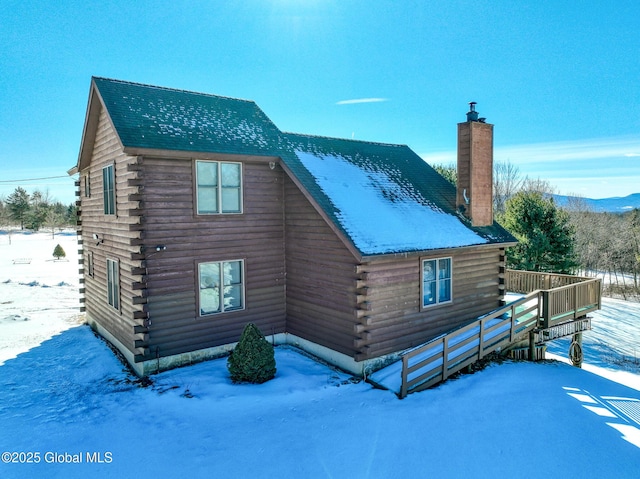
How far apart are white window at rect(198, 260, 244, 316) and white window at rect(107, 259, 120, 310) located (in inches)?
109

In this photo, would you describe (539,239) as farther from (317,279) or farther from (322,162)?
(317,279)

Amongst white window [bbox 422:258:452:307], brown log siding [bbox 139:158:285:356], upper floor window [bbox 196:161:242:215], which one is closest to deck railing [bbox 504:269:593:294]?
white window [bbox 422:258:452:307]

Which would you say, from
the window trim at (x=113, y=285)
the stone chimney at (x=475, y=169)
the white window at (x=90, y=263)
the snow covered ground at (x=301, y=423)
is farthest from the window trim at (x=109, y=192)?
the stone chimney at (x=475, y=169)

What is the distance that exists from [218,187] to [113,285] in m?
4.82

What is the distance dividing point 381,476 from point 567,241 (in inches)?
982

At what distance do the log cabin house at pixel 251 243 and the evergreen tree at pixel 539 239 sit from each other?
13.2 metres

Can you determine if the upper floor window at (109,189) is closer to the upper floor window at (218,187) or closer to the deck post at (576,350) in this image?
the upper floor window at (218,187)

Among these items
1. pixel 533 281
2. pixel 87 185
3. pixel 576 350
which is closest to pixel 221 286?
pixel 87 185

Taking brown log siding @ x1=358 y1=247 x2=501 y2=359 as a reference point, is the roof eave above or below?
above

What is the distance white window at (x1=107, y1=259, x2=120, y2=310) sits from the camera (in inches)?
506

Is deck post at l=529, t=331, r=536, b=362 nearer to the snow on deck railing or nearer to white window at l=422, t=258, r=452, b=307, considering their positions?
the snow on deck railing

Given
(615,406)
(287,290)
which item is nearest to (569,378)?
(615,406)

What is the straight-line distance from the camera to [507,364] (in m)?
12.8

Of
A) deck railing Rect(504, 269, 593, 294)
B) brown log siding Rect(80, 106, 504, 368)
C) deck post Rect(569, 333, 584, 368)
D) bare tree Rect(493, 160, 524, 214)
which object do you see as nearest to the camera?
brown log siding Rect(80, 106, 504, 368)
